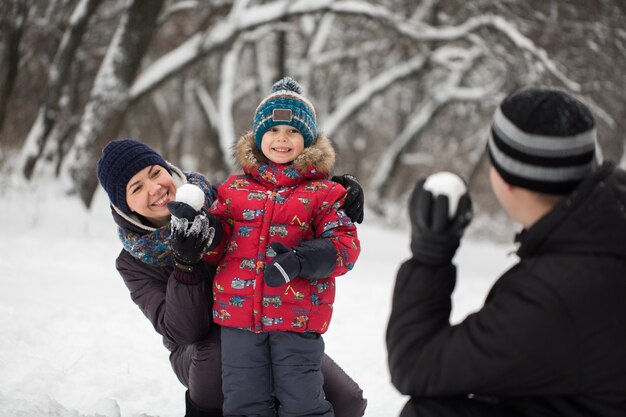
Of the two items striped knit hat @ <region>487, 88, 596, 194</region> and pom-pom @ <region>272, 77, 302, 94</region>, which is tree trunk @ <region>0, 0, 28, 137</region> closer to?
pom-pom @ <region>272, 77, 302, 94</region>

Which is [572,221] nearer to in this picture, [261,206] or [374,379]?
[261,206]

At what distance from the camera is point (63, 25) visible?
1146 centimetres

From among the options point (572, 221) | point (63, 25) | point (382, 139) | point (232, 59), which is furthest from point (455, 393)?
point (382, 139)

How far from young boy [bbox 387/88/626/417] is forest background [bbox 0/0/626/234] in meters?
1.69

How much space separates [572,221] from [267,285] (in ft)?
3.77

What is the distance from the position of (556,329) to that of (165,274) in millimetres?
1754

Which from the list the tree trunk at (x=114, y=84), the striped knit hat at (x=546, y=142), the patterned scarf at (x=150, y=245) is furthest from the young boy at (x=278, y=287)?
the tree trunk at (x=114, y=84)

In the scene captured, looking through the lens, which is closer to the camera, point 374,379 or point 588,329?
point 588,329

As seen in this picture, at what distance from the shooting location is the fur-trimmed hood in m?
2.42

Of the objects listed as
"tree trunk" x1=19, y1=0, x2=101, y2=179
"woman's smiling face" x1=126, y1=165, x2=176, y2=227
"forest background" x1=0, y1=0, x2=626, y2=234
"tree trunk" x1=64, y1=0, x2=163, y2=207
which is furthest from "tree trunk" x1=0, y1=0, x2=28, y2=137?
"woman's smiling face" x1=126, y1=165, x2=176, y2=227

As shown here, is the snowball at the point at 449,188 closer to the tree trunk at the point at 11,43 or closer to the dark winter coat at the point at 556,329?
the dark winter coat at the point at 556,329

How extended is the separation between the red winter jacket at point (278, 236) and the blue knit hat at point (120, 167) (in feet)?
1.26

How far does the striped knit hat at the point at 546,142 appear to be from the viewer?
151 centimetres

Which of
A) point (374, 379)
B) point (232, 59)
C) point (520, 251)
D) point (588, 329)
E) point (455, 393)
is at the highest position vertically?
point (232, 59)
